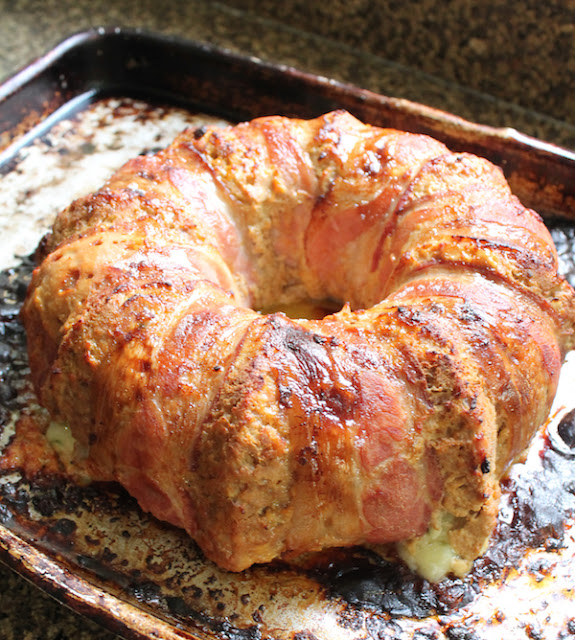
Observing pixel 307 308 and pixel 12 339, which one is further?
pixel 307 308

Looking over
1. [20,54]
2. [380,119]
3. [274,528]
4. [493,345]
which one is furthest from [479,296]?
[20,54]

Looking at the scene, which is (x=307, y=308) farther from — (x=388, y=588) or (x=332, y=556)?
(x=388, y=588)

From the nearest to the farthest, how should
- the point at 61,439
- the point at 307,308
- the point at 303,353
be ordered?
the point at 303,353
the point at 61,439
the point at 307,308

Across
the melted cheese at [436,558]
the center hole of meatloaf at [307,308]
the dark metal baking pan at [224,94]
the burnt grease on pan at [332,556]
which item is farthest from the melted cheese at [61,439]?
the dark metal baking pan at [224,94]

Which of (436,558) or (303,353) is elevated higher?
(303,353)

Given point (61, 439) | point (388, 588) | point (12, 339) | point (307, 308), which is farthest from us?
point (307, 308)

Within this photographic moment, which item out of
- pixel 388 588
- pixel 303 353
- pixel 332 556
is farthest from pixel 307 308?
pixel 388 588

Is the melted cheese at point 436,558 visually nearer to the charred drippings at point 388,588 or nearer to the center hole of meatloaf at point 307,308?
the charred drippings at point 388,588

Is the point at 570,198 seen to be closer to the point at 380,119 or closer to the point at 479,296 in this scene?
the point at 380,119

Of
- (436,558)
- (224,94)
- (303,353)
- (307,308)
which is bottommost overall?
(436,558)
